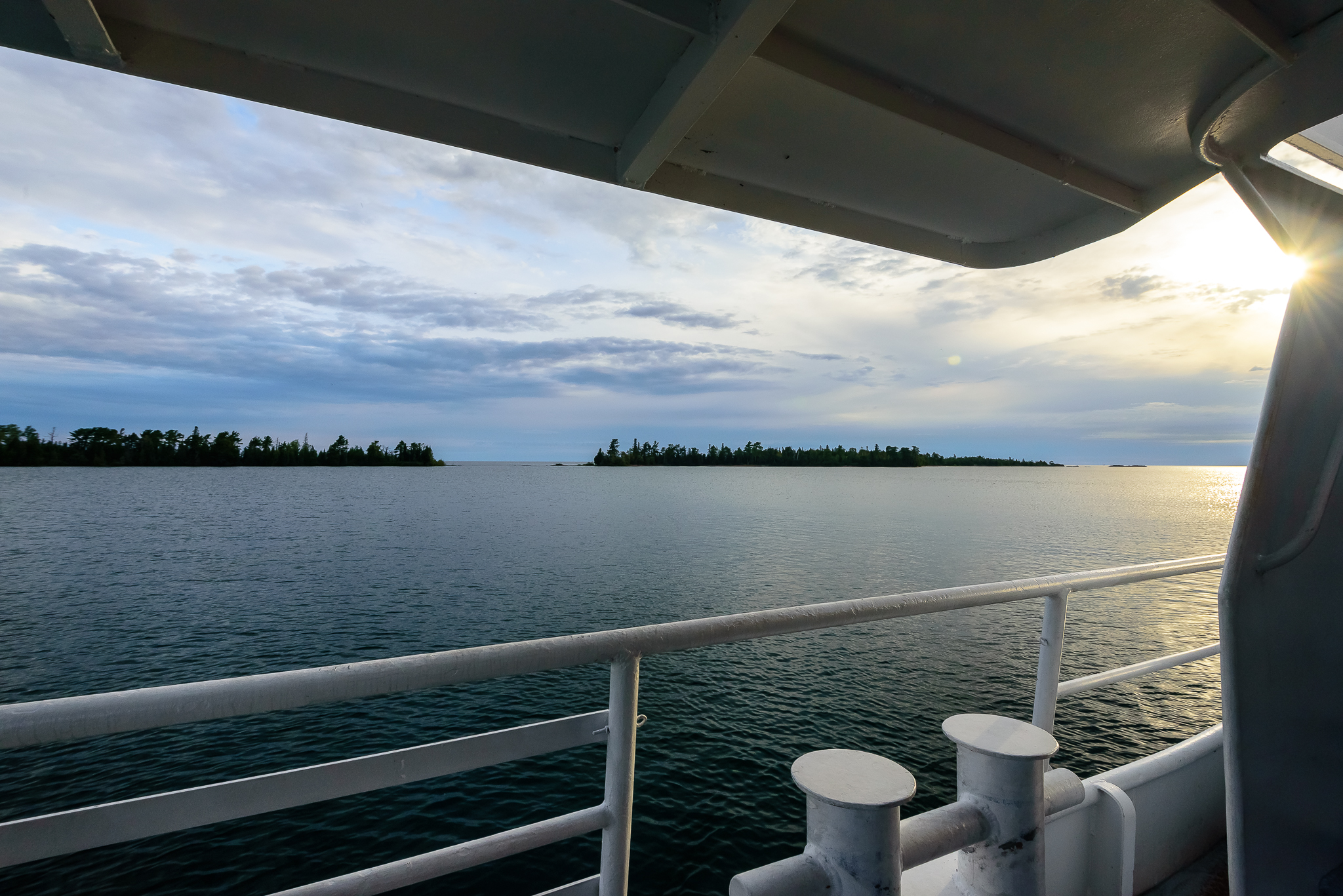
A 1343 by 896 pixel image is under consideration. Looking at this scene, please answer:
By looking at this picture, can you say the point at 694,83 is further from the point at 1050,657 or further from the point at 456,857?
the point at 1050,657

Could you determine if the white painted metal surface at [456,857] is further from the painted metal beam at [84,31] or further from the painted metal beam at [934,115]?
the painted metal beam at [934,115]

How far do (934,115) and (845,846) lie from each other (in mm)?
1570

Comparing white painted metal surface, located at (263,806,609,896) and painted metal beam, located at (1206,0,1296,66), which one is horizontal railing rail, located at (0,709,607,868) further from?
painted metal beam, located at (1206,0,1296,66)

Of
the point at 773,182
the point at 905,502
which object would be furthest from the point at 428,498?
the point at 773,182

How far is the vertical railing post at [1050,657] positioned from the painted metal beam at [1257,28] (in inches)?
51.5

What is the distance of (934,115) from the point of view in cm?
143

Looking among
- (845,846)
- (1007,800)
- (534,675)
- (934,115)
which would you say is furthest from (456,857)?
(534,675)

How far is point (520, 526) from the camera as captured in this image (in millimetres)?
30828

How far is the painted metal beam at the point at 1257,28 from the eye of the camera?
109 cm

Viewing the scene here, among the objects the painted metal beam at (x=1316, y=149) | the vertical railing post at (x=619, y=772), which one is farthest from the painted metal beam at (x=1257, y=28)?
the vertical railing post at (x=619, y=772)

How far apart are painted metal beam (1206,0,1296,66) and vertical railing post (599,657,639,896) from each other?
63.2 inches

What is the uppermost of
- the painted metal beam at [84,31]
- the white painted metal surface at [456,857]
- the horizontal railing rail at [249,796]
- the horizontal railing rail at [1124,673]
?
the painted metal beam at [84,31]

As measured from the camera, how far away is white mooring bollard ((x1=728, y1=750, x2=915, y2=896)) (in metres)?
1.05

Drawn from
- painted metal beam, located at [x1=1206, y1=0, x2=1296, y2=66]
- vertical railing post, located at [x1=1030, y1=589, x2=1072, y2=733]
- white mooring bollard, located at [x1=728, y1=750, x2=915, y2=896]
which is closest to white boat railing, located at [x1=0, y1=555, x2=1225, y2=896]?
white mooring bollard, located at [x1=728, y1=750, x2=915, y2=896]
